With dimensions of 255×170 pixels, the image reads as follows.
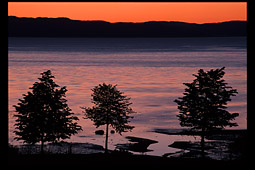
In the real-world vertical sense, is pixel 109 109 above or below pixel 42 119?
above

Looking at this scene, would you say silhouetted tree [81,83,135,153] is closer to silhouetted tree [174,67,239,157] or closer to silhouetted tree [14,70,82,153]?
silhouetted tree [174,67,239,157]

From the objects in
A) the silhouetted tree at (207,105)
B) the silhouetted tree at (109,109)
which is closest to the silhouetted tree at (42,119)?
the silhouetted tree at (207,105)

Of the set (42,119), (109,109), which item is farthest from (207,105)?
(42,119)

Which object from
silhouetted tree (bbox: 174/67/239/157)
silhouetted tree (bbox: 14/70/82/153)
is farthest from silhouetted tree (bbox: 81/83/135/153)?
silhouetted tree (bbox: 14/70/82/153)

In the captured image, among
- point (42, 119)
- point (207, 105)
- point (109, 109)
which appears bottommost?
point (42, 119)

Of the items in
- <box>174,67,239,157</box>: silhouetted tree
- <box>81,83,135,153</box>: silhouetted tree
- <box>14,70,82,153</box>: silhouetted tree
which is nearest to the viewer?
<box>14,70,82,153</box>: silhouetted tree

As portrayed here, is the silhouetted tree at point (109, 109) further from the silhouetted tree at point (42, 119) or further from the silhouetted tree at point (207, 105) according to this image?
the silhouetted tree at point (42, 119)

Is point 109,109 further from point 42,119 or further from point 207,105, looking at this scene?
point 42,119

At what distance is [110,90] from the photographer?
49.4 metres

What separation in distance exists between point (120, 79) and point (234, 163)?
143435mm

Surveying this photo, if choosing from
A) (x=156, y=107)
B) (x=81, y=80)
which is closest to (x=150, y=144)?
(x=156, y=107)

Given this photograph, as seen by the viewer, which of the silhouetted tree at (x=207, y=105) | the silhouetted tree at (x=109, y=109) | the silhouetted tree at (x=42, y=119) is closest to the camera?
the silhouetted tree at (x=42, y=119)

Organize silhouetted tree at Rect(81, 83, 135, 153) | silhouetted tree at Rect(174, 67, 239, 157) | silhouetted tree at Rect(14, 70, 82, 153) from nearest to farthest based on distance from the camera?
silhouetted tree at Rect(14, 70, 82, 153)
silhouetted tree at Rect(174, 67, 239, 157)
silhouetted tree at Rect(81, 83, 135, 153)
